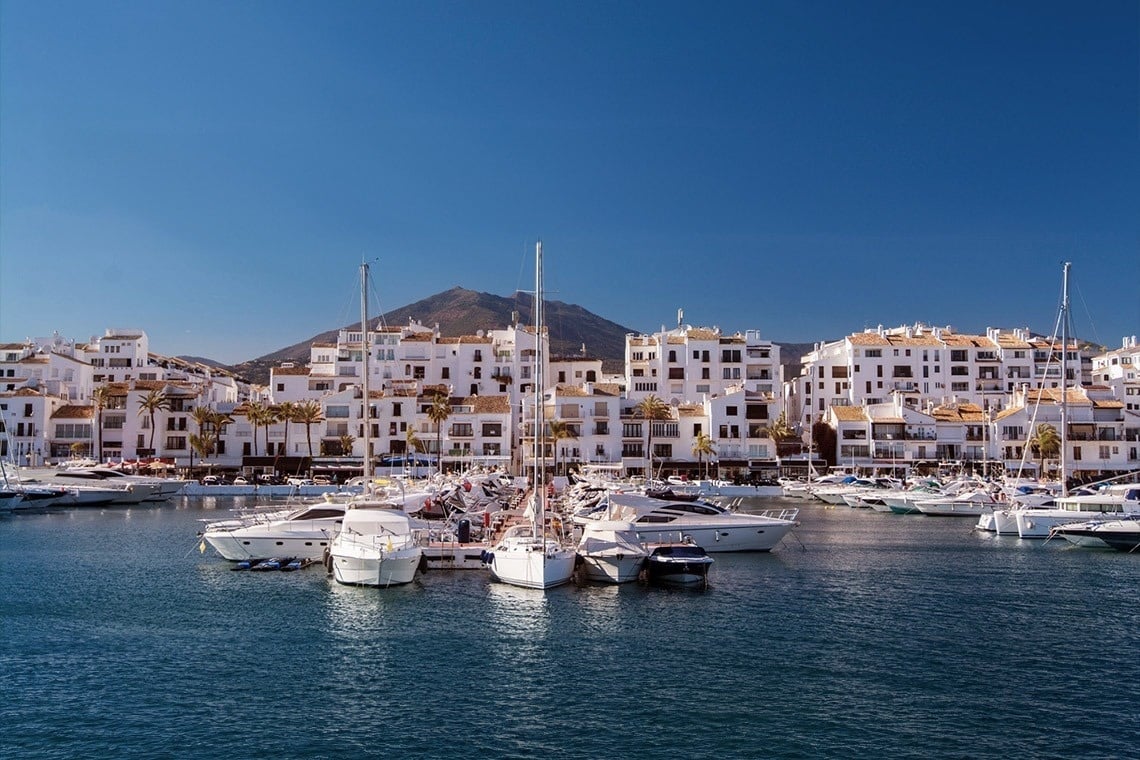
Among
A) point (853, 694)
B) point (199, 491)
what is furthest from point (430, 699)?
point (199, 491)

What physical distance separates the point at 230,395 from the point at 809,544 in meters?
102

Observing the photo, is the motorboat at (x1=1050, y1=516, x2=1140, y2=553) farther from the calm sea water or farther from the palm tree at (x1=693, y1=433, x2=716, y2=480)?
the palm tree at (x1=693, y1=433, x2=716, y2=480)

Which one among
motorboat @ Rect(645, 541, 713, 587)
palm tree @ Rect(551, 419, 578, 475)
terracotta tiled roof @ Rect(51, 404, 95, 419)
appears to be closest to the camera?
motorboat @ Rect(645, 541, 713, 587)

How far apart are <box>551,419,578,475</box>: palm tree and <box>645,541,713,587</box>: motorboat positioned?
61.1 meters

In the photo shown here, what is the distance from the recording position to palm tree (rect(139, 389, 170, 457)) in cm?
10738

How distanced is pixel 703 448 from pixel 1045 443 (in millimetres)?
35219

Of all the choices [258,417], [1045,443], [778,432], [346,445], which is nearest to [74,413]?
[258,417]

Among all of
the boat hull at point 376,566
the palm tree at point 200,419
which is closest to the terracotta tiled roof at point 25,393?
the palm tree at point 200,419

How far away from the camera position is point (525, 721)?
23828 millimetres

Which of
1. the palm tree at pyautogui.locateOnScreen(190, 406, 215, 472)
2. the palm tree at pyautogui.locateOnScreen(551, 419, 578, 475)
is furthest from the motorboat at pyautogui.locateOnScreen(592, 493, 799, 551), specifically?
the palm tree at pyautogui.locateOnScreen(190, 406, 215, 472)

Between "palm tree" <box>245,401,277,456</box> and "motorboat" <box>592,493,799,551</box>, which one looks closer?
"motorboat" <box>592,493,799,551</box>

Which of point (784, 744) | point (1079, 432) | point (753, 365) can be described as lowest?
point (784, 744)

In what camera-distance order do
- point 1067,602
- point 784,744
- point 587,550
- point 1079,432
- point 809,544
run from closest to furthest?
point 784,744
point 1067,602
point 587,550
point 809,544
point 1079,432

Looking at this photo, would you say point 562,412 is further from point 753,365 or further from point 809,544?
point 809,544
